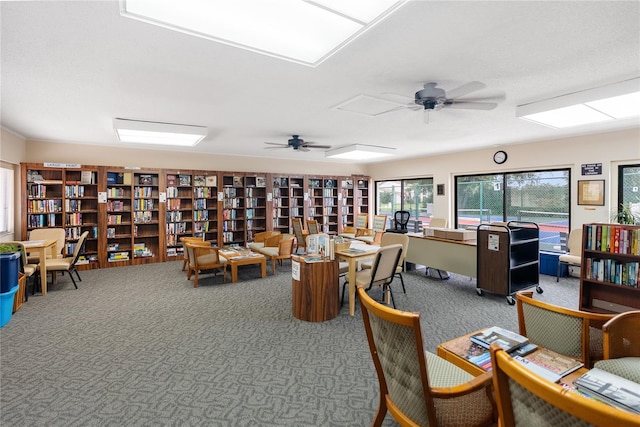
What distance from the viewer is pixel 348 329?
3.62 m

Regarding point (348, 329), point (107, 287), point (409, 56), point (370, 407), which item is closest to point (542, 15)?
point (409, 56)

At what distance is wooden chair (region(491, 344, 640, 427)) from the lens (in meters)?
0.84

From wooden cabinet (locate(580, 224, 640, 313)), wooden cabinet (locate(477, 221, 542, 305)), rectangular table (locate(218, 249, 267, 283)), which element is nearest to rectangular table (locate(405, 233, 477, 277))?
wooden cabinet (locate(477, 221, 542, 305))

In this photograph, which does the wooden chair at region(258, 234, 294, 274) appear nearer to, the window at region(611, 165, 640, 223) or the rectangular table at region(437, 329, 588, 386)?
the rectangular table at region(437, 329, 588, 386)

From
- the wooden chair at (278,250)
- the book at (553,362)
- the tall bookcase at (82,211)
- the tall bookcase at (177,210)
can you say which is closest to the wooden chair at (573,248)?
the book at (553,362)

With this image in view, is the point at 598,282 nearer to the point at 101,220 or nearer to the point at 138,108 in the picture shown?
the point at 138,108

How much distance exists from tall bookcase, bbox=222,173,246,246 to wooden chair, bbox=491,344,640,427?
306 inches

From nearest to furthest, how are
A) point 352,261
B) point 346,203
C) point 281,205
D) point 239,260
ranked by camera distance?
1. point 352,261
2. point 239,260
3. point 281,205
4. point 346,203

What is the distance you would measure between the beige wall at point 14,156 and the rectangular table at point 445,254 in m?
7.32

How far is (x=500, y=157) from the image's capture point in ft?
23.6

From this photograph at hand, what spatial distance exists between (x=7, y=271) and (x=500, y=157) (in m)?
8.73

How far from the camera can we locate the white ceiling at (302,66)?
215 centimetres

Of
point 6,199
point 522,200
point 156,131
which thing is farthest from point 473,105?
point 6,199

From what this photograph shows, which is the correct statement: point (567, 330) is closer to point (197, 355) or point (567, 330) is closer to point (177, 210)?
point (197, 355)
